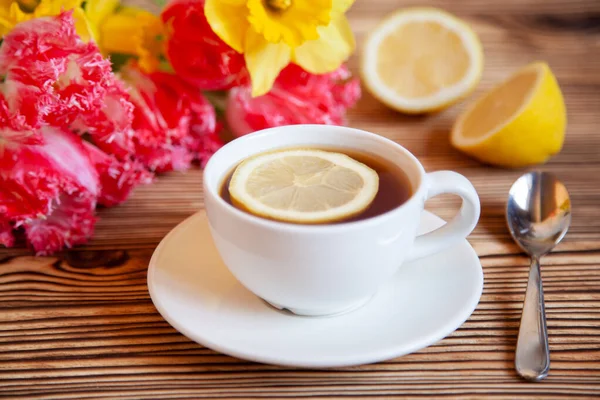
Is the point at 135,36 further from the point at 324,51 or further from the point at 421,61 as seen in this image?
the point at 421,61

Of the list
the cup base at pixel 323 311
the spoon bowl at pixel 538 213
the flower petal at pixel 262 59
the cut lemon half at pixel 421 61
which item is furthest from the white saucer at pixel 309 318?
the cut lemon half at pixel 421 61

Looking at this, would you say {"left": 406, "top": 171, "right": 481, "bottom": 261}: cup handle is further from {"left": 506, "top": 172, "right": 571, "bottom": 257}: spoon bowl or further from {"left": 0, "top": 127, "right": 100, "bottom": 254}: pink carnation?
{"left": 0, "top": 127, "right": 100, "bottom": 254}: pink carnation

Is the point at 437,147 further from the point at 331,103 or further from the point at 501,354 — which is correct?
the point at 501,354

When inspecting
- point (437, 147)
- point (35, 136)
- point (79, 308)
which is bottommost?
point (437, 147)

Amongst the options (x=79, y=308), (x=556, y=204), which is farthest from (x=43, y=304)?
(x=556, y=204)

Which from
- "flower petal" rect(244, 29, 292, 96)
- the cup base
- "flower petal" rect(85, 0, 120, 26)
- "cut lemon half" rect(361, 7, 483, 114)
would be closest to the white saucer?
the cup base

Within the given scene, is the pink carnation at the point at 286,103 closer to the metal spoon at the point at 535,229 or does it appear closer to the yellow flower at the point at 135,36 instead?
the yellow flower at the point at 135,36
